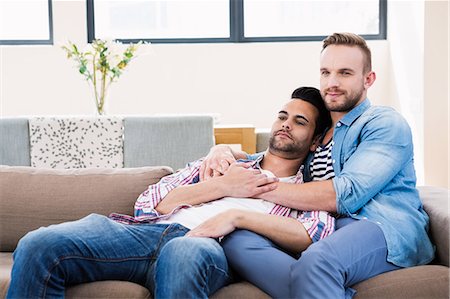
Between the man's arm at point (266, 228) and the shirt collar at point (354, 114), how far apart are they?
45 cm

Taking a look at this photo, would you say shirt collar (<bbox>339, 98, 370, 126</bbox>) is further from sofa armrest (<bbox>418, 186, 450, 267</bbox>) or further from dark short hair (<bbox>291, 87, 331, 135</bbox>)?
sofa armrest (<bbox>418, 186, 450, 267</bbox>)

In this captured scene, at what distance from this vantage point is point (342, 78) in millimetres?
2393

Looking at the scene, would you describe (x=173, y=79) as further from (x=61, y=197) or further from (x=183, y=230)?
(x=183, y=230)

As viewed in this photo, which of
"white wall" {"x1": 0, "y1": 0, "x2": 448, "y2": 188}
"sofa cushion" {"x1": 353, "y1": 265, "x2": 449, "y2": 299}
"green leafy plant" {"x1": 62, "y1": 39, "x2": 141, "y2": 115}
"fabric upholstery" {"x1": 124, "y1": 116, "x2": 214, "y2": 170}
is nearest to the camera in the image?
"sofa cushion" {"x1": 353, "y1": 265, "x2": 449, "y2": 299}

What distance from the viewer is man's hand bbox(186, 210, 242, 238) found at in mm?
2057

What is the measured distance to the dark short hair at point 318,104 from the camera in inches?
96.0

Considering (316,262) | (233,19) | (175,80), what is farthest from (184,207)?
(233,19)

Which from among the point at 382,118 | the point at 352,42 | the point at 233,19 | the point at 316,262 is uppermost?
the point at 233,19

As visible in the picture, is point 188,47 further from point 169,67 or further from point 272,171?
point 272,171

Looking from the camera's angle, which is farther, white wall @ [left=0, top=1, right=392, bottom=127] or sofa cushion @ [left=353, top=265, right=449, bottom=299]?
white wall @ [left=0, top=1, right=392, bottom=127]

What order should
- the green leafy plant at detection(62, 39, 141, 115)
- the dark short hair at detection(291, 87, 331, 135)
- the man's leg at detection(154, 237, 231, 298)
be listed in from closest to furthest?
the man's leg at detection(154, 237, 231, 298), the dark short hair at detection(291, 87, 331, 135), the green leafy plant at detection(62, 39, 141, 115)

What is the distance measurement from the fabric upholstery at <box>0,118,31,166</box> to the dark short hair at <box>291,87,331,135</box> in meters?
2.01

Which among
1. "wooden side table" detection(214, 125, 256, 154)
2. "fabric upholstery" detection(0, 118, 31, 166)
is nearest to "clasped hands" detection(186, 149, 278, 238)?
"wooden side table" detection(214, 125, 256, 154)

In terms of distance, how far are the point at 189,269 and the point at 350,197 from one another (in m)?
0.59
